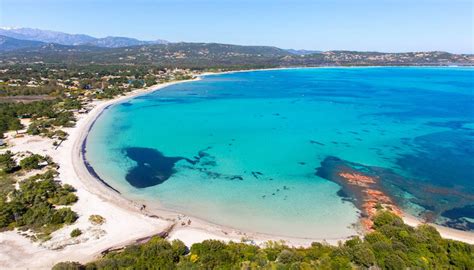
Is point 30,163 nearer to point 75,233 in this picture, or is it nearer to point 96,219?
point 96,219

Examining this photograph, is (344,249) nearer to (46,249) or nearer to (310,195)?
(310,195)

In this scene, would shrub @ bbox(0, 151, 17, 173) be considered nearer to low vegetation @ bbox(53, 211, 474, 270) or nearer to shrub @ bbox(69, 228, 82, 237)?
shrub @ bbox(69, 228, 82, 237)

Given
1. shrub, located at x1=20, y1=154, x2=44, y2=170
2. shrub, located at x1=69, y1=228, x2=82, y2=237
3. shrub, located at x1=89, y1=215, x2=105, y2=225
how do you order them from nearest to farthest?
shrub, located at x1=69, y1=228, x2=82, y2=237 → shrub, located at x1=89, y1=215, x2=105, y2=225 → shrub, located at x1=20, y1=154, x2=44, y2=170

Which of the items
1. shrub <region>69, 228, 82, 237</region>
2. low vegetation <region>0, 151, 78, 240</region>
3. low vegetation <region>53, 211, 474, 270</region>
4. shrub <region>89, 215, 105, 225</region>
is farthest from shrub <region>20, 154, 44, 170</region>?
low vegetation <region>53, 211, 474, 270</region>

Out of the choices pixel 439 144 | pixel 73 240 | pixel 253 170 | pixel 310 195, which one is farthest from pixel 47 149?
pixel 439 144

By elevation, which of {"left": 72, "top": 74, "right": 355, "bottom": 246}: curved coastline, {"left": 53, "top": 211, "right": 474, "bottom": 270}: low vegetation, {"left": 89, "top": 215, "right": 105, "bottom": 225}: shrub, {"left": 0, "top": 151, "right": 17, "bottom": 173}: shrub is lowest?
{"left": 72, "top": 74, "right": 355, "bottom": 246}: curved coastline

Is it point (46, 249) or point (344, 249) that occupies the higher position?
point (344, 249)

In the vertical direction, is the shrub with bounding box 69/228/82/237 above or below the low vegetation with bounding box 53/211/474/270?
below
